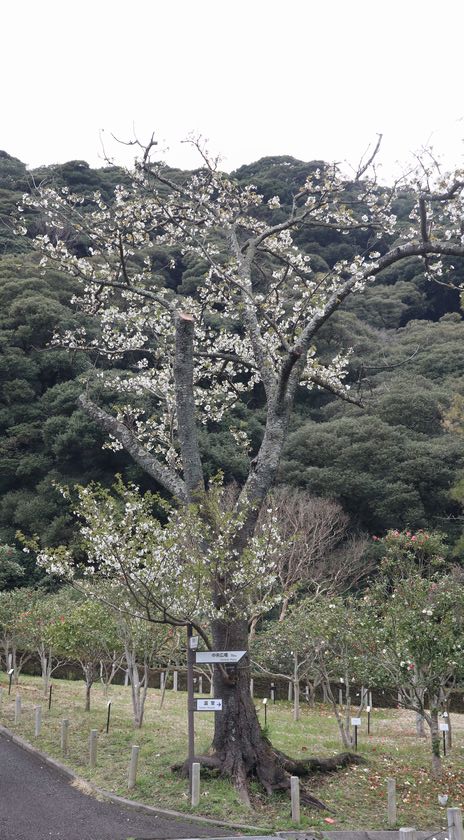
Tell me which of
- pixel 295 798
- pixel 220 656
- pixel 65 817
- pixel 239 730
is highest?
pixel 220 656

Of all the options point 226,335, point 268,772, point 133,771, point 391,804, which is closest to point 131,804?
point 133,771

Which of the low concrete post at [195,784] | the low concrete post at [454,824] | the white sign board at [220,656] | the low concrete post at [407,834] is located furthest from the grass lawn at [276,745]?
the low concrete post at [407,834]

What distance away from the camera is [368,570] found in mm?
Result: 23312

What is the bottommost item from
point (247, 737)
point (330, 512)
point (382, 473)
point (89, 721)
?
point (89, 721)

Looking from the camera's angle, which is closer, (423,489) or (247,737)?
(247,737)

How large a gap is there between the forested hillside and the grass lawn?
10134mm

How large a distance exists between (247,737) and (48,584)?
729 inches

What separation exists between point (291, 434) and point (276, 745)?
64.0 feet

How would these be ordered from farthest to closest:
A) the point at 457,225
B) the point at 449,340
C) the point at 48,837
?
the point at 449,340, the point at 457,225, the point at 48,837

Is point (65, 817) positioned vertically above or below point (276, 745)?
above

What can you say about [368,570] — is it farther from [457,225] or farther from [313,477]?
[457,225]

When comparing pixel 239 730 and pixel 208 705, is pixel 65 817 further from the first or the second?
pixel 239 730

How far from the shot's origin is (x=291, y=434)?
1157 inches

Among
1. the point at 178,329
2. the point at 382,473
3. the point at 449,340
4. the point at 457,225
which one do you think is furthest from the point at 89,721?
the point at 449,340
